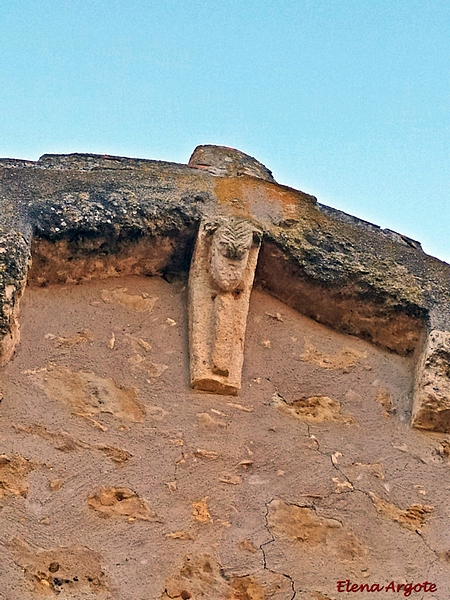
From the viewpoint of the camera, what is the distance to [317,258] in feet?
14.2

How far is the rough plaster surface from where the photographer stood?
10.3 feet

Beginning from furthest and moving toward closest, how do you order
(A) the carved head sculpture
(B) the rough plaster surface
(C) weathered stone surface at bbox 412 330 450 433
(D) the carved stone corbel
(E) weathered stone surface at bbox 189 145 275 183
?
(E) weathered stone surface at bbox 189 145 275 183 < (A) the carved head sculpture < (C) weathered stone surface at bbox 412 330 450 433 < (D) the carved stone corbel < (B) the rough plaster surface

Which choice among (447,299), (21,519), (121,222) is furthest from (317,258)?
(21,519)

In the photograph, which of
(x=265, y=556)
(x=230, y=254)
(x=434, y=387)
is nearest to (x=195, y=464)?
(x=265, y=556)

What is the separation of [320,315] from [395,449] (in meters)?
0.83

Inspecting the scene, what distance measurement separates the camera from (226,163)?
4.93m

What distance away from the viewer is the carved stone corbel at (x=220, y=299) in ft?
12.5

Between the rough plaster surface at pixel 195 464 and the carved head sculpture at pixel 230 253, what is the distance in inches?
9.8

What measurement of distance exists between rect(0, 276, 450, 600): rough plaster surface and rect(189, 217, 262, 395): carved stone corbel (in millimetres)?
82

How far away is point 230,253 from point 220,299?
0.22 metres
